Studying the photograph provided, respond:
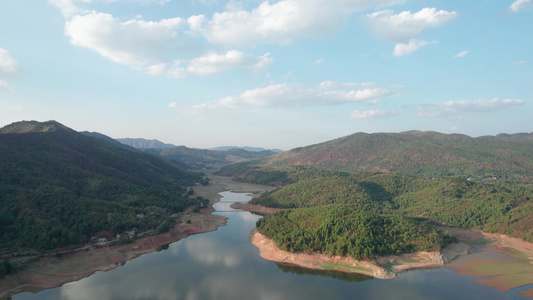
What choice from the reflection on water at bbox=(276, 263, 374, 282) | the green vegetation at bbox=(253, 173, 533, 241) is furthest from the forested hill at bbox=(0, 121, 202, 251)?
the green vegetation at bbox=(253, 173, 533, 241)

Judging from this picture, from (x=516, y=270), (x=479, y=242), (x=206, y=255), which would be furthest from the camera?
(x=479, y=242)

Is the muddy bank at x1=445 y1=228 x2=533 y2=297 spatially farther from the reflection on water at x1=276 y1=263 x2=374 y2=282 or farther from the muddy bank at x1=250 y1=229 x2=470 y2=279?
the reflection on water at x1=276 y1=263 x2=374 y2=282

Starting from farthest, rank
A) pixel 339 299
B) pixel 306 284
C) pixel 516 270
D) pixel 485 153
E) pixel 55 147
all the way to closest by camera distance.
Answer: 1. pixel 485 153
2. pixel 55 147
3. pixel 516 270
4. pixel 306 284
5. pixel 339 299

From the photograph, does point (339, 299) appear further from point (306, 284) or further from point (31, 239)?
point (31, 239)

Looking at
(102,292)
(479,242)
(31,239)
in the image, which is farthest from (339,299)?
(31,239)

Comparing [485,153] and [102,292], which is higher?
[485,153]

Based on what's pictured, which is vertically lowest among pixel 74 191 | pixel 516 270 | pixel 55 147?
pixel 516 270

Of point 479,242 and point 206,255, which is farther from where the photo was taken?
point 479,242
